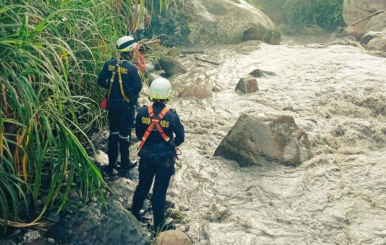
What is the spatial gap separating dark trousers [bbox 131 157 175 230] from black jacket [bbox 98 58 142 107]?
3.58 feet

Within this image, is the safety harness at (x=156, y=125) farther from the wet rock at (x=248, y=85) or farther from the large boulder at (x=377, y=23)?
the large boulder at (x=377, y=23)

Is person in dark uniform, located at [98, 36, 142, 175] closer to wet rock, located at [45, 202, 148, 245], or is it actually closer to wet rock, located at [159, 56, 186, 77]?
wet rock, located at [45, 202, 148, 245]

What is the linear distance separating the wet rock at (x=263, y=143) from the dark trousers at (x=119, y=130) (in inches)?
62.9

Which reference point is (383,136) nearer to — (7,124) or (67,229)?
(67,229)

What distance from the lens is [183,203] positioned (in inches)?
211

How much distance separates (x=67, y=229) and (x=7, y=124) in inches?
45.0

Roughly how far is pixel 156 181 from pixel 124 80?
53.5 inches

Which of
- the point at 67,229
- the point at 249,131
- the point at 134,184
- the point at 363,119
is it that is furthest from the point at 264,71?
the point at 67,229

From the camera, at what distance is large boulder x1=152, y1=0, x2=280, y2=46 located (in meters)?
12.8

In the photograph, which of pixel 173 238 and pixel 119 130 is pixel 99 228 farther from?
pixel 119 130

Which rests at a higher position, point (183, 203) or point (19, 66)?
point (19, 66)

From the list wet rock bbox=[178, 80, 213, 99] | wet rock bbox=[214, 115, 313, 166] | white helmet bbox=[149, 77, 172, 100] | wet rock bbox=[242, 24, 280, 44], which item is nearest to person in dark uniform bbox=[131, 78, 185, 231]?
white helmet bbox=[149, 77, 172, 100]

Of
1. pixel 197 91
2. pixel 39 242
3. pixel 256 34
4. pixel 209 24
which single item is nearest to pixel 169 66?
pixel 197 91

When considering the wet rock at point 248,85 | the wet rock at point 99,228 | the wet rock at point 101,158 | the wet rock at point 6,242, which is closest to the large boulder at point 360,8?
the wet rock at point 248,85
